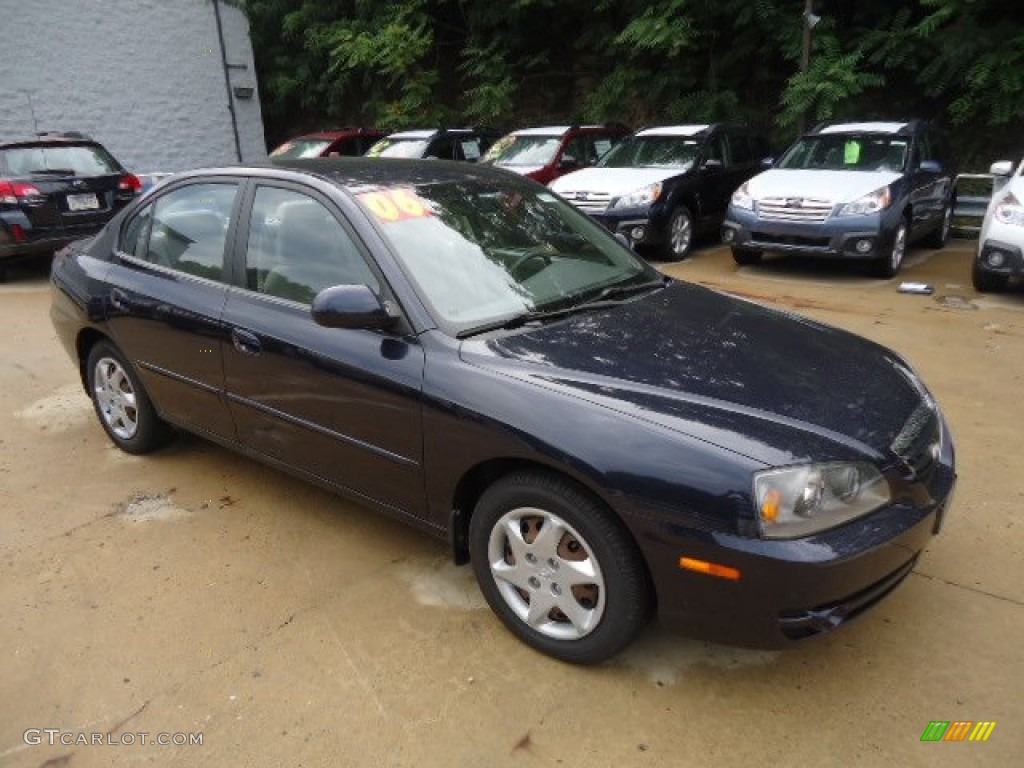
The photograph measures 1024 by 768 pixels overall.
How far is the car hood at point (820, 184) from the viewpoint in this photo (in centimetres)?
799

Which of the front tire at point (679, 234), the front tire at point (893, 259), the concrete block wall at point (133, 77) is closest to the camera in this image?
the front tire at point (893, 259)

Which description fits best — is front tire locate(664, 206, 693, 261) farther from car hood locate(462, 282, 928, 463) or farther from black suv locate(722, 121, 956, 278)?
car hood locate(462, 282, 928, 463)

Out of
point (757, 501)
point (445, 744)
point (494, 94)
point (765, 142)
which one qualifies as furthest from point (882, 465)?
point (494, 94)

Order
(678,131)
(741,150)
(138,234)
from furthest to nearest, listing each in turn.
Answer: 1. (741,150)
2. (678,131)
3. (138,234)

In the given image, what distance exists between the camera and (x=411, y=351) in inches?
108

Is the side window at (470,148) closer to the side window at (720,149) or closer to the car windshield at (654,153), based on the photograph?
the car windshield at (654,153)

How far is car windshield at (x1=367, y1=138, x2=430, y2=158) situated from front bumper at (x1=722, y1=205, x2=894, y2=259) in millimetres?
5559

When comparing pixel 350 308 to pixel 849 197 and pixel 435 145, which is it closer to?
pixel 849 197

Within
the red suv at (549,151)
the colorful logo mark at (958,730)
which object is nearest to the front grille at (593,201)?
the red suv at (549,151)

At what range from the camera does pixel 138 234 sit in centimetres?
405

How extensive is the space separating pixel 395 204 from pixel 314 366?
2.33 ft

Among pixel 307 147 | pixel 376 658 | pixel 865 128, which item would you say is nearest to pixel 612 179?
pixel 865 128

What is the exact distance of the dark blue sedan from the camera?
2.23m

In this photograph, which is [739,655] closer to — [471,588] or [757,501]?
[757,501]
